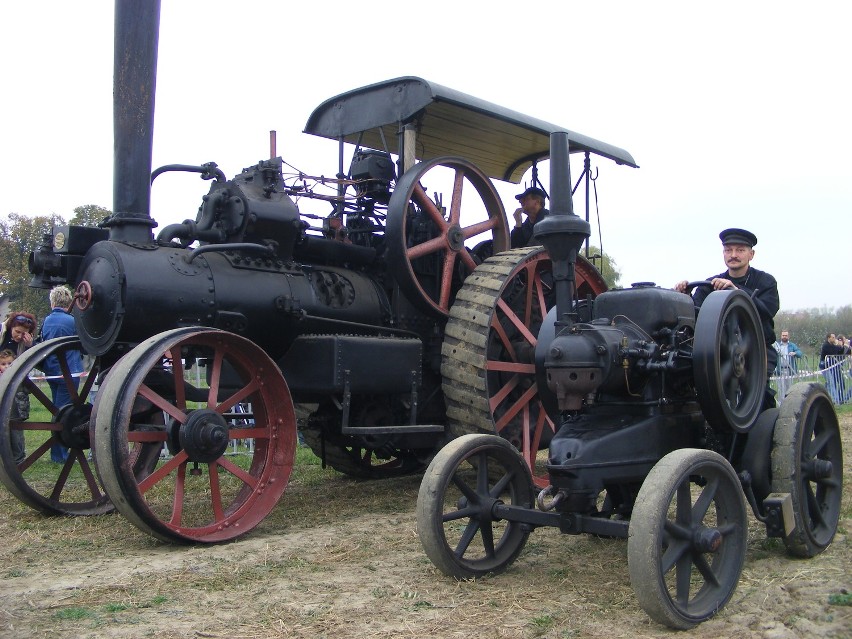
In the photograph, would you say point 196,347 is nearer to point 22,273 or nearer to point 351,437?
point 351,437

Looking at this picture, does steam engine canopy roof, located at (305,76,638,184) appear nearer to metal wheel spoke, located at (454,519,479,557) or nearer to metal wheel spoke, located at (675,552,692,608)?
metal wheel spoke, located at (454,519,479,557)

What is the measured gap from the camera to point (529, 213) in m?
6.91

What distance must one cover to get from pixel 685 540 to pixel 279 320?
2872mm

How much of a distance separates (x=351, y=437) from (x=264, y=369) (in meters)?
1.24

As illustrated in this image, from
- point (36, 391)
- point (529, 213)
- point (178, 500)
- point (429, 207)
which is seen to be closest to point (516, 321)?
point (429, 207)

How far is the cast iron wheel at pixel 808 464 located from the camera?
12.3ft

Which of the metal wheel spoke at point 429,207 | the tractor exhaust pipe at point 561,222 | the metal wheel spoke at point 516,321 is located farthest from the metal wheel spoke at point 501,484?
the metal wheel spoke at point 429,207

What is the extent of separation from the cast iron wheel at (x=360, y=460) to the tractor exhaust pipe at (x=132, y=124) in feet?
6.75

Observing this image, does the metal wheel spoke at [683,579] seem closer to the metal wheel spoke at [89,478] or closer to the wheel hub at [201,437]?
the wheel hub at [201,437]

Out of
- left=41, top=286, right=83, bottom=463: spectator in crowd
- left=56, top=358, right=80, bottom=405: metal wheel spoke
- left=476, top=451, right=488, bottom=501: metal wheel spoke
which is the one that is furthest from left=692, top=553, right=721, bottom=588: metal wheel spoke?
left=41, top=286, right=83, bottom=463: spectator in crowd

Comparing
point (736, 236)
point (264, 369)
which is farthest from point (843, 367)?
point (264, 369)

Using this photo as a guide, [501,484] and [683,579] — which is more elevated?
[501,484]

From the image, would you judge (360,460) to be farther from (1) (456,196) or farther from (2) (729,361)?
(2) (729,361)

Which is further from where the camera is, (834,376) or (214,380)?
(834,376)
